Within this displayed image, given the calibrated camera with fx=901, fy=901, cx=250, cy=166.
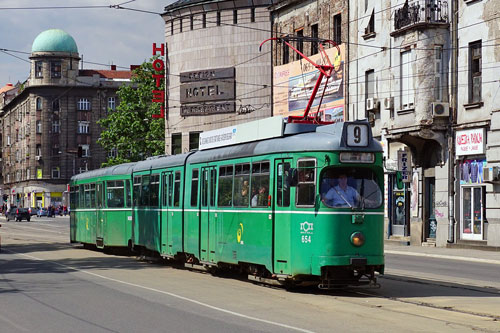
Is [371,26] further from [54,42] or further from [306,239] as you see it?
[54,42]

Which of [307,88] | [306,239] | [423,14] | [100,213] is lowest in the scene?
[306,239]

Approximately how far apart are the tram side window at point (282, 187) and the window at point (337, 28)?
2868cm

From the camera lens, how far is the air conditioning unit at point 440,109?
118 ft

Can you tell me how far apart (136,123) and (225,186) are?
56.3 m

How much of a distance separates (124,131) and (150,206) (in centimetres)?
5053

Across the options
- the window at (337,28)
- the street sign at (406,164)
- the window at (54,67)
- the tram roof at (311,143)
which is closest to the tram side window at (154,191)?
the tram roof at (311,143)

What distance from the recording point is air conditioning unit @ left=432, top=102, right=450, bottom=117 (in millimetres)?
35906

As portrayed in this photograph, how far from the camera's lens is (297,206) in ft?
53.9

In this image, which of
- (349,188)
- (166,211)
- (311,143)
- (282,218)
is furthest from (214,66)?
(349,188)

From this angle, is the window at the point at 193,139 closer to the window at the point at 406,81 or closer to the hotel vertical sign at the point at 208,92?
the hotel vertical sign at the point at 208,92

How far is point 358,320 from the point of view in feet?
40.8

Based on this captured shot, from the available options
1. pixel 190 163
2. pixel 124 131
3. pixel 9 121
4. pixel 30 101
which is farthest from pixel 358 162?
pixel 9 121

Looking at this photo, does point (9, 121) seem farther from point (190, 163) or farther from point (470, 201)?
point (190, 163)

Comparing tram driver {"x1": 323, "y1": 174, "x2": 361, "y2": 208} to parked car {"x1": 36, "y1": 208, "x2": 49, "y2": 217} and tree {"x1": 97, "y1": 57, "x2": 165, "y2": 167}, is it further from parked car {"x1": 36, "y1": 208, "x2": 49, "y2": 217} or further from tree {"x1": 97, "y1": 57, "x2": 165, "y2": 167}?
parked car {"x1": 36, "y1": 208, "x2": 49, "y2": 217}
